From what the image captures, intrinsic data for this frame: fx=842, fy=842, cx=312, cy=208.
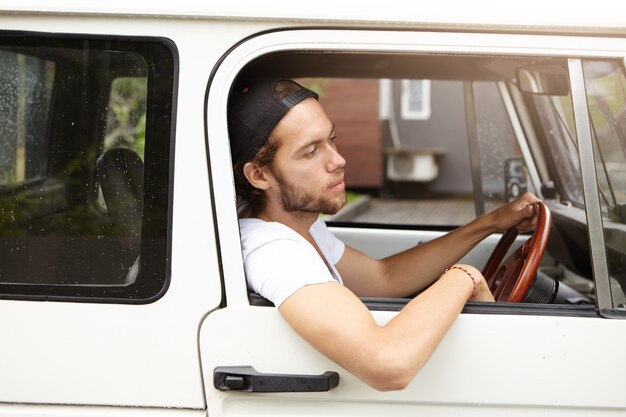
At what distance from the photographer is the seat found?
1.92 m

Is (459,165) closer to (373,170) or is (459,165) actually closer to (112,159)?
(373,170)

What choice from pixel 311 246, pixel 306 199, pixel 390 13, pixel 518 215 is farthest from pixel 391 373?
pixel 518 215

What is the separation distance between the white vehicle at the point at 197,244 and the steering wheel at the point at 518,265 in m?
0.29

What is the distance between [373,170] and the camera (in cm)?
1531

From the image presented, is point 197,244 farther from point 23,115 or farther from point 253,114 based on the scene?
point 23,115

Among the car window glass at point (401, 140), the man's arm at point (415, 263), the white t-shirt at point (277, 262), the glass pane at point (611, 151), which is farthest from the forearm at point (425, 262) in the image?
the car window glass at point (401, 140)

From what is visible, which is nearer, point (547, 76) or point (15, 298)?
point (15, 298)

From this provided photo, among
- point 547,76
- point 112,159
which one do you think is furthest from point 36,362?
point 547,76

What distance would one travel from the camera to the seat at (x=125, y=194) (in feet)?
6.29

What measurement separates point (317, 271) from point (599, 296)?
2.09 ft

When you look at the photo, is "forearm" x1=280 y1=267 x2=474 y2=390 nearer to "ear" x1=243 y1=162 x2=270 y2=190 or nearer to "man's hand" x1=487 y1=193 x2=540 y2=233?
"ear" x1=243 y1=162 x2=270 y2=190

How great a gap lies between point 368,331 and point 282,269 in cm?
25

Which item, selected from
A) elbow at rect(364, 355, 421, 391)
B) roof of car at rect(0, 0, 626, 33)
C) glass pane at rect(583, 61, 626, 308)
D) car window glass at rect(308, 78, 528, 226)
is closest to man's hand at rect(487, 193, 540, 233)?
glass pane at rect(583, 61, 626, 308)

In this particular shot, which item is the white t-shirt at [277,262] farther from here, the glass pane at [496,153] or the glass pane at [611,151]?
the glass pane at [496,153]
